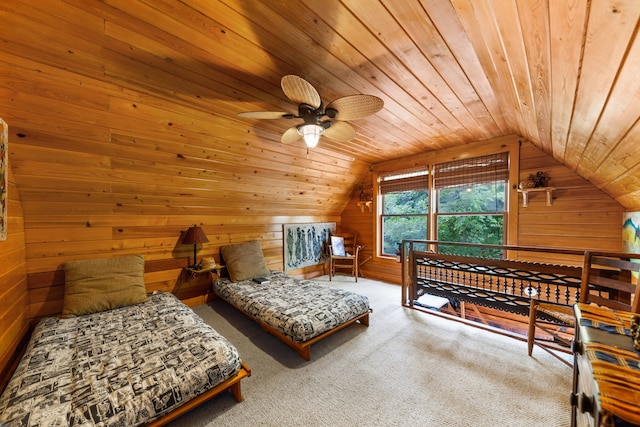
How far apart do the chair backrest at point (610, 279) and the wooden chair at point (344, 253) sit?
10.5 feet

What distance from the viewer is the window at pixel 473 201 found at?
343cm

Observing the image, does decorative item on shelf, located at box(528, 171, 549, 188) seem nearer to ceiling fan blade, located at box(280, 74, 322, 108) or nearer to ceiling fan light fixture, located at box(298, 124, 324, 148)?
ceiling fan light fixture, located at box(298, 124, 324, 148)

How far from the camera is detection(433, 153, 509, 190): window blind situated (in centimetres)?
336

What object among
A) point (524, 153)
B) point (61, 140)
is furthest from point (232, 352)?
point (524, 153)

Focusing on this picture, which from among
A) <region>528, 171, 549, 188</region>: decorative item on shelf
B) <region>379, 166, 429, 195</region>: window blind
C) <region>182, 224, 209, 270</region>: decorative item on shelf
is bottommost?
<region>182, 224, 209, 270</region>: decorative item on shelf

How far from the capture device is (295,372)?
1960 millimetres

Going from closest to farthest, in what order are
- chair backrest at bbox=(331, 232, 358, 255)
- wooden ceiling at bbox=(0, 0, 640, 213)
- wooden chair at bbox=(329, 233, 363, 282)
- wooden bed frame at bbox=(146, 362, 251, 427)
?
wooden ceiling at bbox=(0, 0, 640, 213)
wooden bed frame at bbox=(146, 362, 251, 427)
wooden chair at bbox=(329, 233, 363, 282)
chair backrest at bbox=(331, 232, 358, 255)

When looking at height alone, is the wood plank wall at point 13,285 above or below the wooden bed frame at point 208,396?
above

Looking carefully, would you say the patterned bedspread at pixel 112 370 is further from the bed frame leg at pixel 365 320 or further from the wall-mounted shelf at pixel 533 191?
the wall-mounted shelf at pixel 533 191

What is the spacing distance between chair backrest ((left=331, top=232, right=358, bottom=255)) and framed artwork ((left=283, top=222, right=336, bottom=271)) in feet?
0.91

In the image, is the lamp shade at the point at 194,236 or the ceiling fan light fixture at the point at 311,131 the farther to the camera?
the lamp shade at the point at 194,236

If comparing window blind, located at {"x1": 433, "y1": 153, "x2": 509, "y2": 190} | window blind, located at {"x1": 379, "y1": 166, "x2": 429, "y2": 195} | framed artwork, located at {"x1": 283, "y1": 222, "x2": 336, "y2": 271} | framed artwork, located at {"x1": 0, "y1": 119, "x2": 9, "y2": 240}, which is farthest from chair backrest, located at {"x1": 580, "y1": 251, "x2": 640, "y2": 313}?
framed artwork, located at {"x1": 0, "y1": 119, "x2": 9, "y2": 240}

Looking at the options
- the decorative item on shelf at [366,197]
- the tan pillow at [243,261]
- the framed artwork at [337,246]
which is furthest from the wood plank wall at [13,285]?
the decorative item on shelf at [366,197]

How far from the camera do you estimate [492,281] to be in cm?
306
